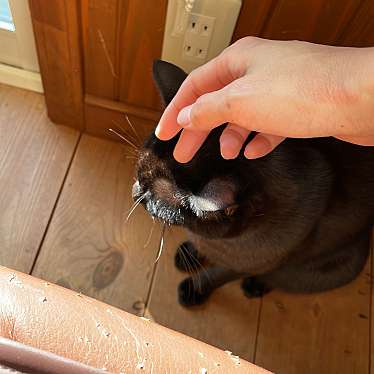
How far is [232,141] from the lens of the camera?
696 mm

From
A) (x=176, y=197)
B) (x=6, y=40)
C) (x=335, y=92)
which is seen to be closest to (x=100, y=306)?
(x=176, y=197)

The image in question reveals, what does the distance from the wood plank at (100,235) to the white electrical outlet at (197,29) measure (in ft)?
1.21

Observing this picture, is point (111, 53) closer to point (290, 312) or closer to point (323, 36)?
point (323, 36)

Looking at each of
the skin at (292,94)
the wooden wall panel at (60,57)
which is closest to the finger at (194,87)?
the skin at (292,94)

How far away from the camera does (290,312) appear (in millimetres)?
1237

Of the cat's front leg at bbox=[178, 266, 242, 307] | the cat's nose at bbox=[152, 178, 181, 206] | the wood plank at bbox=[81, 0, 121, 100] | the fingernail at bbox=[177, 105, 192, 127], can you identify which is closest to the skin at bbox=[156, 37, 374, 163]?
the fingernail at bbox=[177, 105, 192, 127]

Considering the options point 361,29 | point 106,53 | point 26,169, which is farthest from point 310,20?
point 26,169

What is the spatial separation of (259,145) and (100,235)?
0.64 m

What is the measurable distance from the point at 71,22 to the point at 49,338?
2.20 ft

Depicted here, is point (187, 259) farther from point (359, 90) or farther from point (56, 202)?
point (359, 90)

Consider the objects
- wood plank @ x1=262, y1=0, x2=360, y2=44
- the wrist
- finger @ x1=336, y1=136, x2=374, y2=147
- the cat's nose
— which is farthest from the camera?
wood plank @ x1=262, y1=0, x2=360, y2=44

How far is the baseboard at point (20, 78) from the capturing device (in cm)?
131

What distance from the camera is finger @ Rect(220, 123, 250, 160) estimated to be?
69 cm

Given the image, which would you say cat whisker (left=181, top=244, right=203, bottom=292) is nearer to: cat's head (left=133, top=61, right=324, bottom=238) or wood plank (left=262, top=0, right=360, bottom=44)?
cat's head (left=133, top=61, right=324, bottom=238)
